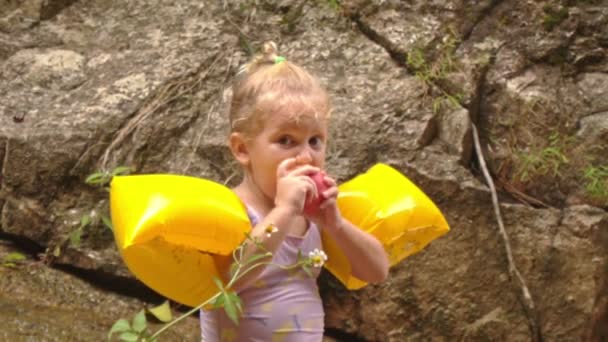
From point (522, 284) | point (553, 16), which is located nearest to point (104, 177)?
point (522, 284)

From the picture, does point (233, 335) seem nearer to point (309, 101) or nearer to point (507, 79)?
point (309, 101)

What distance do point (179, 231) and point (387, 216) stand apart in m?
0.63

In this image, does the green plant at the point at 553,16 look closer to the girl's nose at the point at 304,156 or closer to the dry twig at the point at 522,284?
the dry twig at the point at 522,284

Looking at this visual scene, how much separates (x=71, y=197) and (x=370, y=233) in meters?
1.43

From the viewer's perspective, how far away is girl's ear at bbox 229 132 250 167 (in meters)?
2.28

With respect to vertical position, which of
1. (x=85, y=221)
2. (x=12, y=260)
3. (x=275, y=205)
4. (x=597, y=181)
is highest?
(x=275, y=205)

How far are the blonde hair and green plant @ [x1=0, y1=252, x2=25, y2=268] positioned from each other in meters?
1.39

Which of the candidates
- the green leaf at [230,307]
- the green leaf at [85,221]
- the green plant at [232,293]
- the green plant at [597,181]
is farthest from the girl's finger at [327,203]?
the green plant at [597,181]

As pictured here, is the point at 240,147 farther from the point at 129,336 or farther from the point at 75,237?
the point at 75,237

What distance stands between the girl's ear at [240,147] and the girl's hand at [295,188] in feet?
0.61

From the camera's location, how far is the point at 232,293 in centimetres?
197

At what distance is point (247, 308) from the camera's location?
2.18 metres

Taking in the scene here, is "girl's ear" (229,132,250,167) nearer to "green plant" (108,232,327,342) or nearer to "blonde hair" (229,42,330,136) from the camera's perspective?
"blonde hair" (229,42,330,136)

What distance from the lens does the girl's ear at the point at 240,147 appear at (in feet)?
7.47
